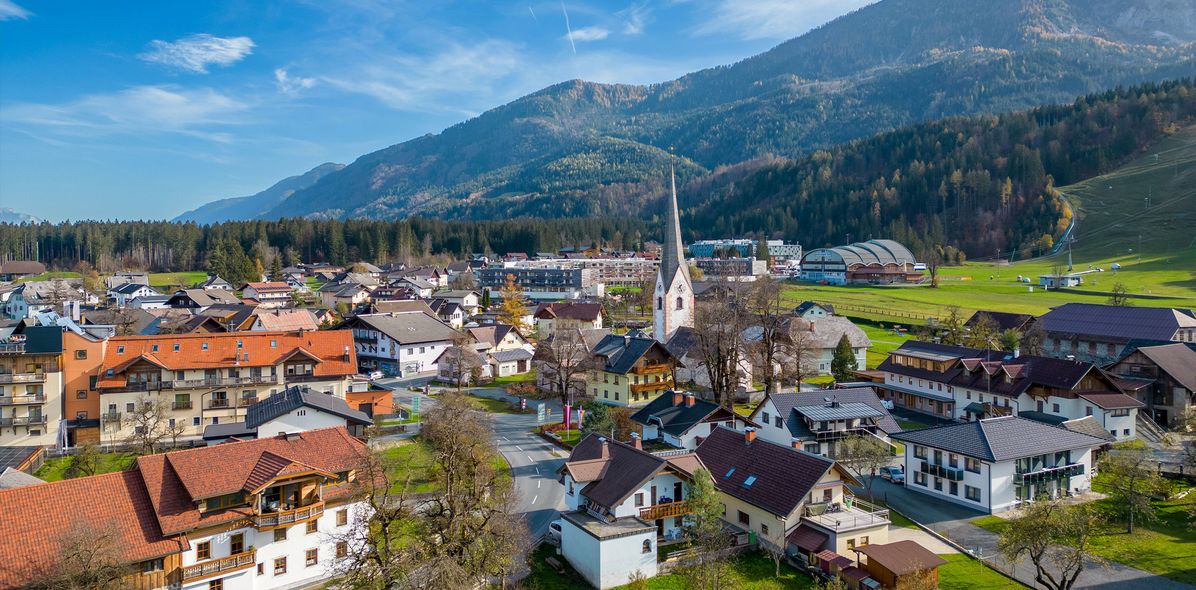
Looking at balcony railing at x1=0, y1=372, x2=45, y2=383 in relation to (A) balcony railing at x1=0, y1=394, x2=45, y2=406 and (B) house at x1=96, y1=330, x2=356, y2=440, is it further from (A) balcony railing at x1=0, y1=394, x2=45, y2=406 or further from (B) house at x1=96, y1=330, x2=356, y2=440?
(B) house at x1=96, y1=330, x2=356, y2=440

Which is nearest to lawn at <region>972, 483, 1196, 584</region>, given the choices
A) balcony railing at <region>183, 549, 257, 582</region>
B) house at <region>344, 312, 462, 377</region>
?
balcony railing at <region>183, 549, 257, 582</region>

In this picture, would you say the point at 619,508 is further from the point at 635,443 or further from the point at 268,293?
the point at 268,293

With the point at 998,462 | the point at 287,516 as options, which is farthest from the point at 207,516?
the point at 998,462

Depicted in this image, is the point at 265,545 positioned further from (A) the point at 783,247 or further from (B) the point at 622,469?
(A) the point at 783,247

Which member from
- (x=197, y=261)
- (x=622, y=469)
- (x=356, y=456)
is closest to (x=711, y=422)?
(x=622, y=469)

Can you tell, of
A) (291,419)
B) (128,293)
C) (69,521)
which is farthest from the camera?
(128,293)
